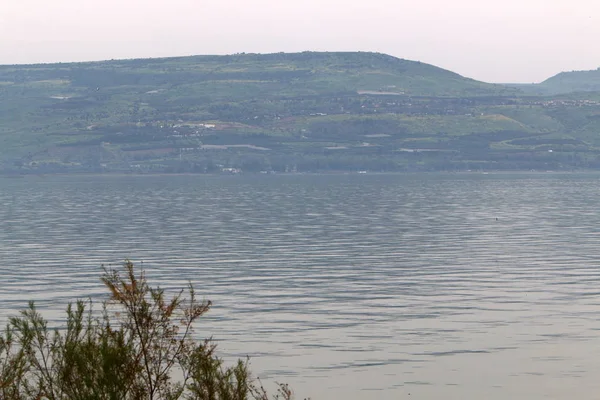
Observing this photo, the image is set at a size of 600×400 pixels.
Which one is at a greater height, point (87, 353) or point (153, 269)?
point (87, 353)

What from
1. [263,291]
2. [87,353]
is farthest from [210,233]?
[87,353]

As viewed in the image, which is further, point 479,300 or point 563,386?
point 479,300

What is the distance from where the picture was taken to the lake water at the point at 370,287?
36.2 metres

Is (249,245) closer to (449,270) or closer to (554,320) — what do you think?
(449,270)

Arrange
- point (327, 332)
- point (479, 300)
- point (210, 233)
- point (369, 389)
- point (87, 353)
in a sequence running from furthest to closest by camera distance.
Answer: point (210, 233) → point (479, 300) → point (327, 332) → point (369, 389) → point (87, 353)

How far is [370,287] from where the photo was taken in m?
57.3

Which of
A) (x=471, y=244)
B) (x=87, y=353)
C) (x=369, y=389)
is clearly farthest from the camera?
(x=471, y=244)

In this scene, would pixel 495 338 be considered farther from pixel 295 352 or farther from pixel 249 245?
pixel 249 245

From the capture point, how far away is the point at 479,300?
5206 centimetres

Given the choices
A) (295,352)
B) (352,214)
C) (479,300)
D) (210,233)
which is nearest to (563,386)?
(295,352)

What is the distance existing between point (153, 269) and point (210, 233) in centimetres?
3035

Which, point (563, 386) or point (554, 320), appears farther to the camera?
point (554, 320)

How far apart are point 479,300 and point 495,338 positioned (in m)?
10.5

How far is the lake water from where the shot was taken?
119 ft
